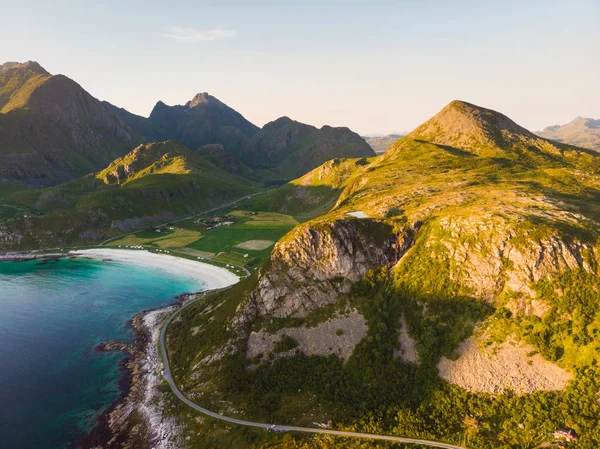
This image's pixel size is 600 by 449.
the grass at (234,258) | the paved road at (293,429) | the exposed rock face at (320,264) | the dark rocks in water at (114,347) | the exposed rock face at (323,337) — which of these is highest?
the exposed rock face at (320,264)

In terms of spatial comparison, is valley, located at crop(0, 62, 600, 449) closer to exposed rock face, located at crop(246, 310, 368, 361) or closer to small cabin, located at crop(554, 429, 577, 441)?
exposed rock face, located at crop(246, 310, 368, 361)

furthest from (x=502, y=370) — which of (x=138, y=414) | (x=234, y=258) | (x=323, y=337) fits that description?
(x=234, y=258)

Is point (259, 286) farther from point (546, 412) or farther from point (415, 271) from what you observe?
point (546, 412)

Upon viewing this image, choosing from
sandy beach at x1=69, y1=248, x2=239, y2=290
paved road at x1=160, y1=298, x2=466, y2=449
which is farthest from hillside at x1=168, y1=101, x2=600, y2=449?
sandy beach at x1=69, y1=248, x2=239, y2=290

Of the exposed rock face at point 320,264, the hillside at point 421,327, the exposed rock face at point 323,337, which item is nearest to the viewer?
the hillside at point 421,327

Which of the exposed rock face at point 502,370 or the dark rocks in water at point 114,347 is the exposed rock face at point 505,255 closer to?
the exposed rock face at point 502,370

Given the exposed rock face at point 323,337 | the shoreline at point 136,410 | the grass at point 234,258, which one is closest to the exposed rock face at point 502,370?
the exposed rock face at point 323,337
